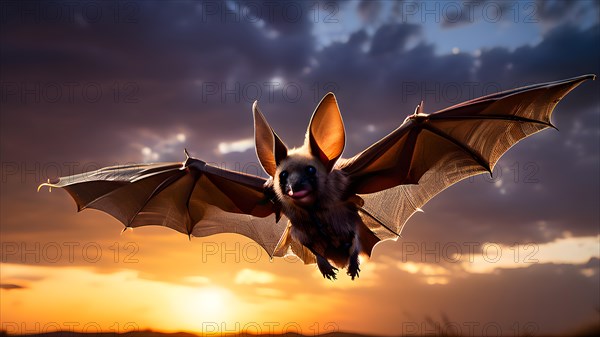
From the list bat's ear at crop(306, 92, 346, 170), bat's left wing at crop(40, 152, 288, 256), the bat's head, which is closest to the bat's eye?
the bat's head

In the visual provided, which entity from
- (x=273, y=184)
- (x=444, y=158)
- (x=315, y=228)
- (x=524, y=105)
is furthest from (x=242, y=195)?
(x=524, y=105)

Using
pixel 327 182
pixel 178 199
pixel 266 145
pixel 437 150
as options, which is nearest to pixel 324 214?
pixel 327 182

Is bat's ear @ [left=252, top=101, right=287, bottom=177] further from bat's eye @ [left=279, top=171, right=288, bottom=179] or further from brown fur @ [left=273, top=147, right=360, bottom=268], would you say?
bat's eye @ [left=279, top=171, right=288, bottom=179]

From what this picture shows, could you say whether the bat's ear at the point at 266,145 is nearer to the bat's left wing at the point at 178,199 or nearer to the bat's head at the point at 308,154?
the bat's head at the point at 308,154

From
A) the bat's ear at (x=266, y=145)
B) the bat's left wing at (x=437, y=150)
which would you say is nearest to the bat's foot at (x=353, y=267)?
the bat's left wing at (x=437, y=150)

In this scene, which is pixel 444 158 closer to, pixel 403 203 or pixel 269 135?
pixel 403 203
